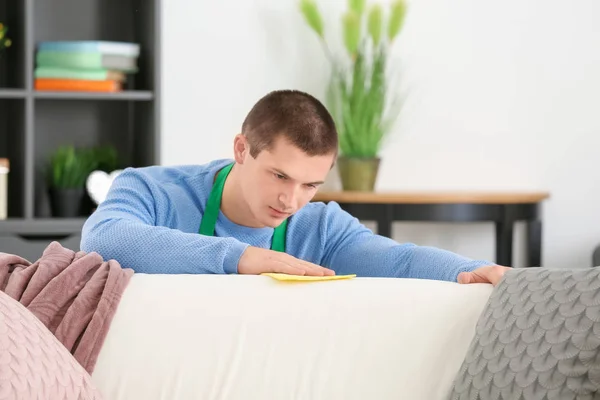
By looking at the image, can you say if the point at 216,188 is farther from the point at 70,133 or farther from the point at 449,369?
the point at 70,133

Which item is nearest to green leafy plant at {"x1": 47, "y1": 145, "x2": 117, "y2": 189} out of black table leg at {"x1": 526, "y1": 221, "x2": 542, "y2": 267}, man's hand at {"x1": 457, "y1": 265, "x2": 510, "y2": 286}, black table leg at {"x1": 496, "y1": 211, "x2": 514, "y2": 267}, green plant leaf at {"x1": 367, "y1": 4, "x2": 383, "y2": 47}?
green plant leaf at {"x1": 367, "y1": 4, "x2": 383, "y2": 47}

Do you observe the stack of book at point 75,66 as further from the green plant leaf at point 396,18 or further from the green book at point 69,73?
the green plant leaf at point 396,18

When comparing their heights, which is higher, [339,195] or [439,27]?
[439,27]

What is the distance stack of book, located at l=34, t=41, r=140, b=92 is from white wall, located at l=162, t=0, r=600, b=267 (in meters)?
0.46

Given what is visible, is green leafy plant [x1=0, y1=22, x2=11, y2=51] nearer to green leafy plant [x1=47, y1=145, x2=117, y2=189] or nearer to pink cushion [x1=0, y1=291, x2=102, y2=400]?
green leafy plant [x1=47, y1=145, x2=117, y2=189]

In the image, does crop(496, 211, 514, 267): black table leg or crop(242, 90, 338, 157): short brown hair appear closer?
crop(242, 90, 338, 157): short brown hair

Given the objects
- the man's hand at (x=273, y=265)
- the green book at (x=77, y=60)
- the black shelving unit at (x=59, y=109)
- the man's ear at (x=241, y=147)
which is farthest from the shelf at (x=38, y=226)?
the man's hand at (x=273, y=265)

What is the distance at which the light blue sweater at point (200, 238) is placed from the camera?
218 centimetres

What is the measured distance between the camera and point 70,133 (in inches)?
180

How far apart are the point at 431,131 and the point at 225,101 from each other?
34.6 inches

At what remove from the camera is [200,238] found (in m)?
2.19

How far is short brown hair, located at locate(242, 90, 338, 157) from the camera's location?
2.37 metres

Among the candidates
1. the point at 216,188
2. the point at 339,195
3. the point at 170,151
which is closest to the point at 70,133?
the point at 170,151

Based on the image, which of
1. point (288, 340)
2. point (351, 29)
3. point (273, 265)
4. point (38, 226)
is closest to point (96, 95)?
point (38, 226)
